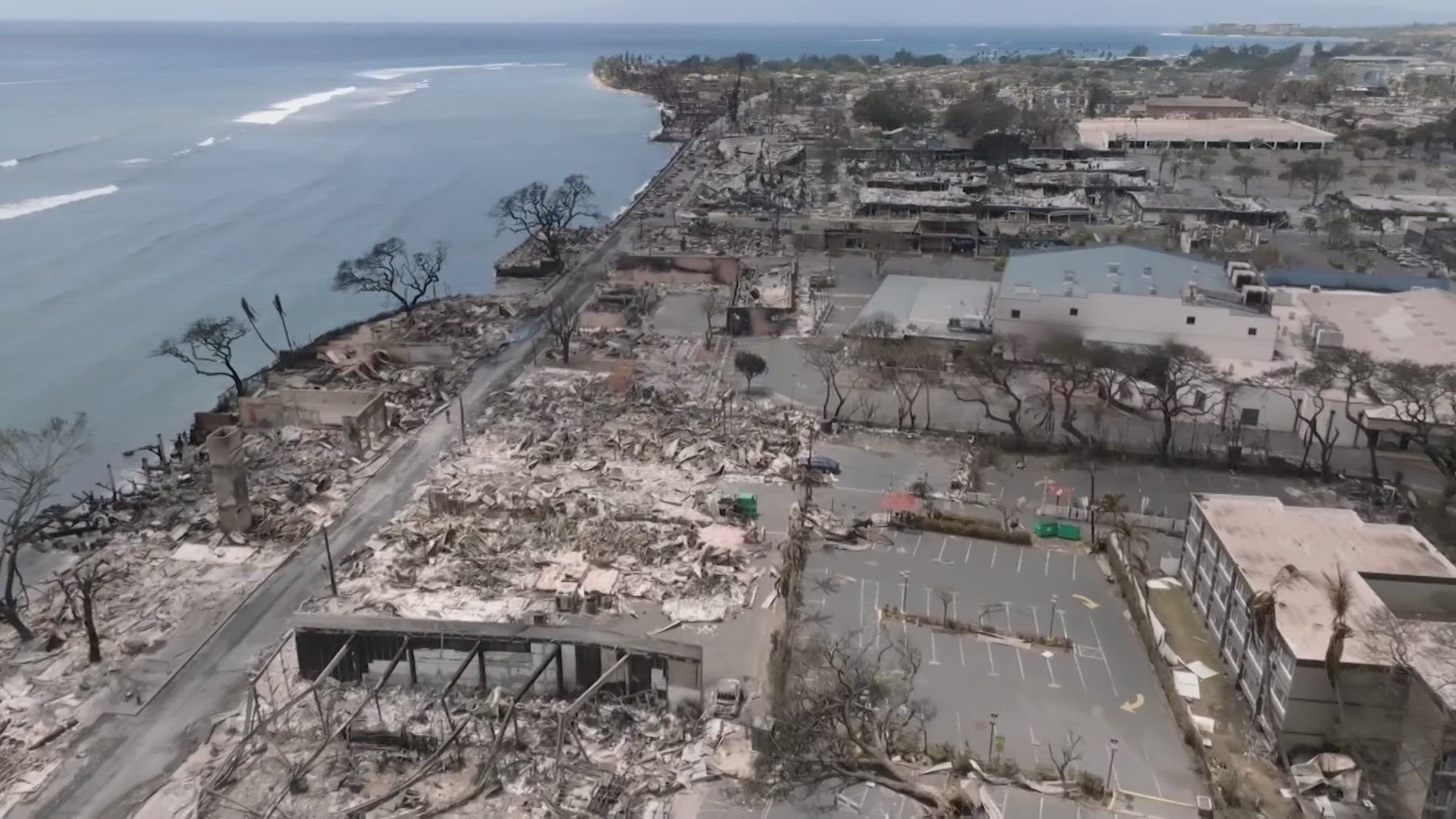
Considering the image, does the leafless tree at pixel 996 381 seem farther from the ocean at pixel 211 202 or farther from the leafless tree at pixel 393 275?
the ocean at pixel 211 202

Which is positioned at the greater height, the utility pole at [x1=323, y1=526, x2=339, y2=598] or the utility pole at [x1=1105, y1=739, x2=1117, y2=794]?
the utility pole at [x1=323, y1=526, x2=339, y2=598]

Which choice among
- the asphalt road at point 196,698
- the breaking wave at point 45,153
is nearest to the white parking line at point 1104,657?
the asphalt road at point 196,698

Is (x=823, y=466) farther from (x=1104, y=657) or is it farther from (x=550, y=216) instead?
(x=550, y=216)

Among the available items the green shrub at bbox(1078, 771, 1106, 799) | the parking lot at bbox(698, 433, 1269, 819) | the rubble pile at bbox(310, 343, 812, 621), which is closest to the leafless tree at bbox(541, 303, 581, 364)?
the rubble pile at bbox(310, 343, 812, 621)

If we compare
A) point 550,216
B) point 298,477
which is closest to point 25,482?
point 298,477

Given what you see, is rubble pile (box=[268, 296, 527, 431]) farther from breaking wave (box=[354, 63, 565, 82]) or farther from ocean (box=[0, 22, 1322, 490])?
breaking wave (box=[354, 63, 565, 82])

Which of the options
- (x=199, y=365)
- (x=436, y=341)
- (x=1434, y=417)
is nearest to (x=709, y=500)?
(x=436, y=341)

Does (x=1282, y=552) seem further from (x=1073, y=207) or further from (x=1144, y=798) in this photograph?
(x=1073, y=207)
